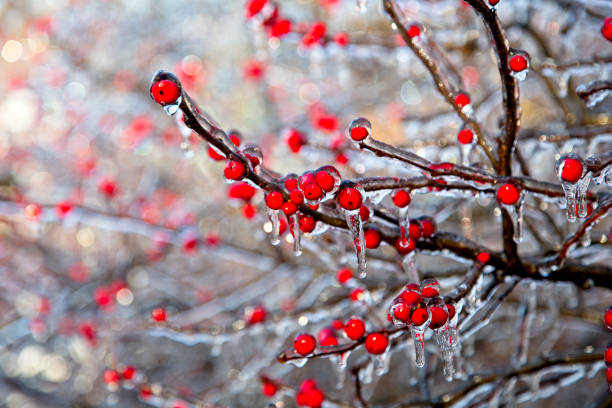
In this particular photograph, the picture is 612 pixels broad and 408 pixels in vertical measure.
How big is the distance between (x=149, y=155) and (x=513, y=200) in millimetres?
5141

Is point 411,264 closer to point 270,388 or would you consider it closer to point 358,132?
point 358,132

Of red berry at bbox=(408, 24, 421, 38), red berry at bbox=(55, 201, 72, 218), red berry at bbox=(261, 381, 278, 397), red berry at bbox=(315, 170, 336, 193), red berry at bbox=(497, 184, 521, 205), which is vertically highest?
red berry at bbox=(55, 201, 72, 218)

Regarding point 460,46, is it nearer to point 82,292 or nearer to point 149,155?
point 82,292

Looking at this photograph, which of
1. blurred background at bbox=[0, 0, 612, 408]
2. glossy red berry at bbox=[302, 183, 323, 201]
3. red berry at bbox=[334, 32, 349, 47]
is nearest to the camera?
glossy red berry at bbox=[302, 183, 323, 201]

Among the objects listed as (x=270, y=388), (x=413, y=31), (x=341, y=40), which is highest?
(x=341, y=40)

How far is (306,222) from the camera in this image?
1251 mm

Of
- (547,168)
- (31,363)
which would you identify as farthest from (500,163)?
(31,363)

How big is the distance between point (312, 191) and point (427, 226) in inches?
20.9

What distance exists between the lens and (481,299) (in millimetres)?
1412

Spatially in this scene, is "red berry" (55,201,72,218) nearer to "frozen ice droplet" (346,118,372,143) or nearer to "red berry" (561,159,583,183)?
"frozen ice droplet" (346,118,372,143)

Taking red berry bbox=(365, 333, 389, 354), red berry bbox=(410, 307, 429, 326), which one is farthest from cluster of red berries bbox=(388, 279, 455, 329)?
red berry bbox=(365, 333, 389, 354)

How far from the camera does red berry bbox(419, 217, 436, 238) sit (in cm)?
147

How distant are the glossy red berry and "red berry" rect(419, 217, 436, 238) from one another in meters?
0.48

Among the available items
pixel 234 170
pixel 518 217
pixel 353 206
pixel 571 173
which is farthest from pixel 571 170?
pixel 234 170
